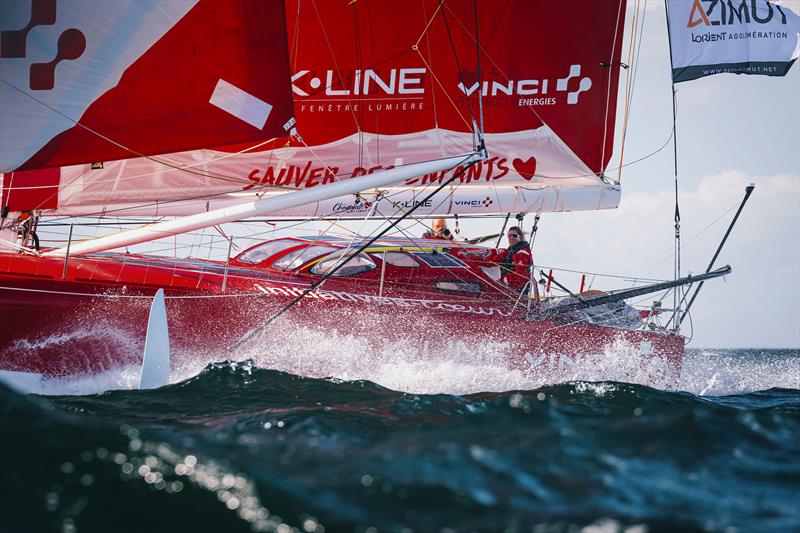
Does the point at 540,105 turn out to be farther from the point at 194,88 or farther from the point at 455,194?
the point at 194,88

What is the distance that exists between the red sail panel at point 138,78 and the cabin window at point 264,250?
2.51 m

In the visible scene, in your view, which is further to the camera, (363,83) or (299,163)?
(363,83)

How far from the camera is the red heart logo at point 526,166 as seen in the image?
400 inches

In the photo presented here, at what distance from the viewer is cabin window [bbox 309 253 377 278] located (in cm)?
821

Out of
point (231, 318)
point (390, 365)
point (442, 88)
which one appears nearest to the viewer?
point (231, 318)

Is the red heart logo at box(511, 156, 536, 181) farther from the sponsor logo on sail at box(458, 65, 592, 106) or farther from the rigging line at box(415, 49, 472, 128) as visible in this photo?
the rigging line at box(415, 49, 472, 128)

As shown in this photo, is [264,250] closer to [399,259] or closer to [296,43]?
[399,259]

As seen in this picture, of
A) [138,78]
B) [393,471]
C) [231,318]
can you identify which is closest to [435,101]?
[231,318]

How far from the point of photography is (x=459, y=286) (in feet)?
28.5

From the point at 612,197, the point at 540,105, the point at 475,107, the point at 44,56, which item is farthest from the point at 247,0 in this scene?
the point at 612,197

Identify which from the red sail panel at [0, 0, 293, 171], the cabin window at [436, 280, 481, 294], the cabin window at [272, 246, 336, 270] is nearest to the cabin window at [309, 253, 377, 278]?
the cabin window at [272, 246, 336, 270]

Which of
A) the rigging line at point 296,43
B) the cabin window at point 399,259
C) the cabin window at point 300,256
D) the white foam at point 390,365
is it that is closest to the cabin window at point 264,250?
the cabin window at point 300,256

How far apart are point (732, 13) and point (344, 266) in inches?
242

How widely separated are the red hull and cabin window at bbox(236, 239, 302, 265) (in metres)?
0.39
